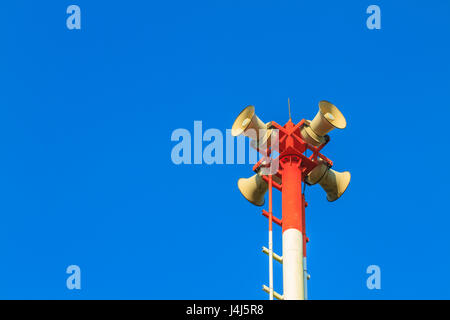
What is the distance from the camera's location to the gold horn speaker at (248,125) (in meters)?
51.6

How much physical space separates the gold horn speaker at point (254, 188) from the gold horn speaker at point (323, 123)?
3.30 m

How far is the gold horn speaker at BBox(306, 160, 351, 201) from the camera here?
173 ft

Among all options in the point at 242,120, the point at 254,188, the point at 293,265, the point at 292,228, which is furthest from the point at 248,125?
the point at 293,265

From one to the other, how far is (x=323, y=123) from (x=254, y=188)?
16.4 ft

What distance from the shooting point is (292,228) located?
49.2 m

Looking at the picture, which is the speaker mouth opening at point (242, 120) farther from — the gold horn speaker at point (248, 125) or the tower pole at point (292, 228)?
the tower pole at point (292, 228)

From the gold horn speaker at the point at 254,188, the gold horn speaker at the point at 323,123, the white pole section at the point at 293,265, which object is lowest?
the white pole section at the point at 293,265

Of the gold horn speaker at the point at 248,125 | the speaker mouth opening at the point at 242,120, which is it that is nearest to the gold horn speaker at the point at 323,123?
the gold horn speaker at the point at 248,125

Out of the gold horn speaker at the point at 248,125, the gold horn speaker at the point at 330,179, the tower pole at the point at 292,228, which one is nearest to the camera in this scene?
the tower pole at the point at 292,228
